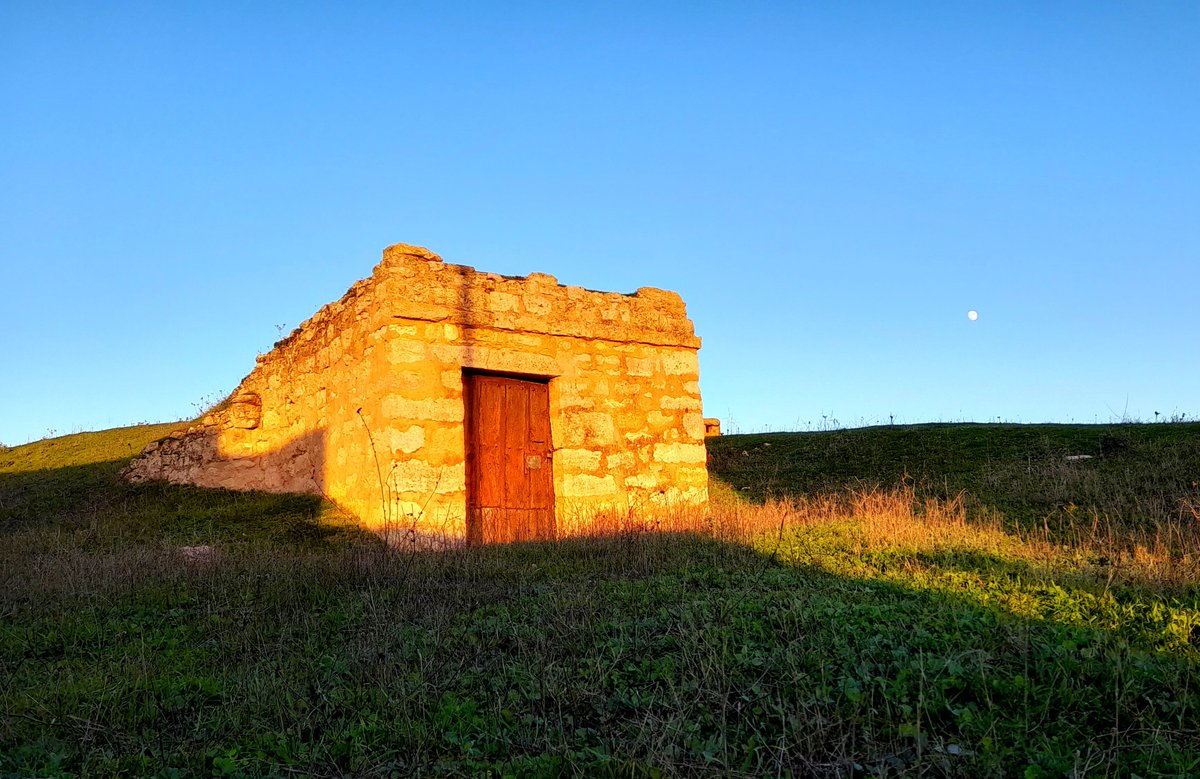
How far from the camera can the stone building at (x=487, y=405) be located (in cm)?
852

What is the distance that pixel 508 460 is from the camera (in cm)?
932

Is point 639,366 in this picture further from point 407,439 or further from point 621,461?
point 407,439

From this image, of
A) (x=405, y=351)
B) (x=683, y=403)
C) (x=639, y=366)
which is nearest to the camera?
(x=405, y=351)

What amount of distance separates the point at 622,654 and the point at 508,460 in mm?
5481

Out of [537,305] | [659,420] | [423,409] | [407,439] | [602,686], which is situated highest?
[537,305]

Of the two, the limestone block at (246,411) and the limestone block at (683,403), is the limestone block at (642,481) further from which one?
the limestone block at (246,411)

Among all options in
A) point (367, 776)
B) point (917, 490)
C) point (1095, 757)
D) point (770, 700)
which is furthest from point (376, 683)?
point (917, 490)

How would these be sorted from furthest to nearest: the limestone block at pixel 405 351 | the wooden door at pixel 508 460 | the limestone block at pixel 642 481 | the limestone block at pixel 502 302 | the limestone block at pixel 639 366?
1. the limestone block at pixel 639 366
2. the limestone block at pixel 642 481
3. the limestone block at pixel 502 302
4. the wooden door at pixel 508 460
5. the limestone block at pixel 405 351

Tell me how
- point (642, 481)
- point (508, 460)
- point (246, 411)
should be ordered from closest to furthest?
point (508, 460), point (642, 481), point (246, 411)

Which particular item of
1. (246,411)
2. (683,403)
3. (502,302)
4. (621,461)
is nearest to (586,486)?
(621,461)

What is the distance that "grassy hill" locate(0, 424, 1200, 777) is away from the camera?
298 centimetres

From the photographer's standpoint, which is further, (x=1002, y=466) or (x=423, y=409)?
(x=1002, y=466)

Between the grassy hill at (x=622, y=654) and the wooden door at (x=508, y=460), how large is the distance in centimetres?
125

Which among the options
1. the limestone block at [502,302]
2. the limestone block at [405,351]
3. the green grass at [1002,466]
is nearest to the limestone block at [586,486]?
the limestone block at [502,302]
